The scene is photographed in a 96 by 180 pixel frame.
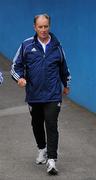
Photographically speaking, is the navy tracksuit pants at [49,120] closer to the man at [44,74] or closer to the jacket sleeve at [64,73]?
the man at [44,74]

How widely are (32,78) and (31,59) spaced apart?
20 cm

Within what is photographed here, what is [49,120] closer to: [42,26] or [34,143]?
[42,26]

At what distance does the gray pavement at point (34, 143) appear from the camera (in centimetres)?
636

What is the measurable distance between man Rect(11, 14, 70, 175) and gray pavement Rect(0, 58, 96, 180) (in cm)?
31

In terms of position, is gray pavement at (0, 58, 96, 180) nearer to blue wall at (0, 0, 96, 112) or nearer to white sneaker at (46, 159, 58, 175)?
white sneaker at (46, 159, 58, 175)

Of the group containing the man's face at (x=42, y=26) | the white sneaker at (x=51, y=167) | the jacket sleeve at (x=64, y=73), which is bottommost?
the white sneaker at (x=51, y=167)

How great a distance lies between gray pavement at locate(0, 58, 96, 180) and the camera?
6355mm

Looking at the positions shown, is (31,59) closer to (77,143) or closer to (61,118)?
(77,143)

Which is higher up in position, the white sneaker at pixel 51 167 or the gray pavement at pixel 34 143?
the white sneaker at pixel 51 167

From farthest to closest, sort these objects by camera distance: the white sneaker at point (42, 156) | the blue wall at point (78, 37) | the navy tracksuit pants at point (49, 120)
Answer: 1. the blue wall at point (78, 37)
2. the white sneaker at point (42, 156)
3. the navy tracksuit pants at point (49, 120)

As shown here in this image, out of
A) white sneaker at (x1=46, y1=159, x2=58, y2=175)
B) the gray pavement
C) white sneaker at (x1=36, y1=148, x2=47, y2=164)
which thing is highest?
white sneaker at (x1=46, y1=159, x2=58, y2=175)

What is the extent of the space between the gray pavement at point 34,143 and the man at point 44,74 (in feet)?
1.01

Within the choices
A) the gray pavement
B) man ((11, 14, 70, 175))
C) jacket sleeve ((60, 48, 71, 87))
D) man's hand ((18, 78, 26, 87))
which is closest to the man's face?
man ((11, 14, 70, 175))

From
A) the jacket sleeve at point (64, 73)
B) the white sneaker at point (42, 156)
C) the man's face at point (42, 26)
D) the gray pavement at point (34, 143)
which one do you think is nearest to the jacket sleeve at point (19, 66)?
the man's face at point (42, 26)
